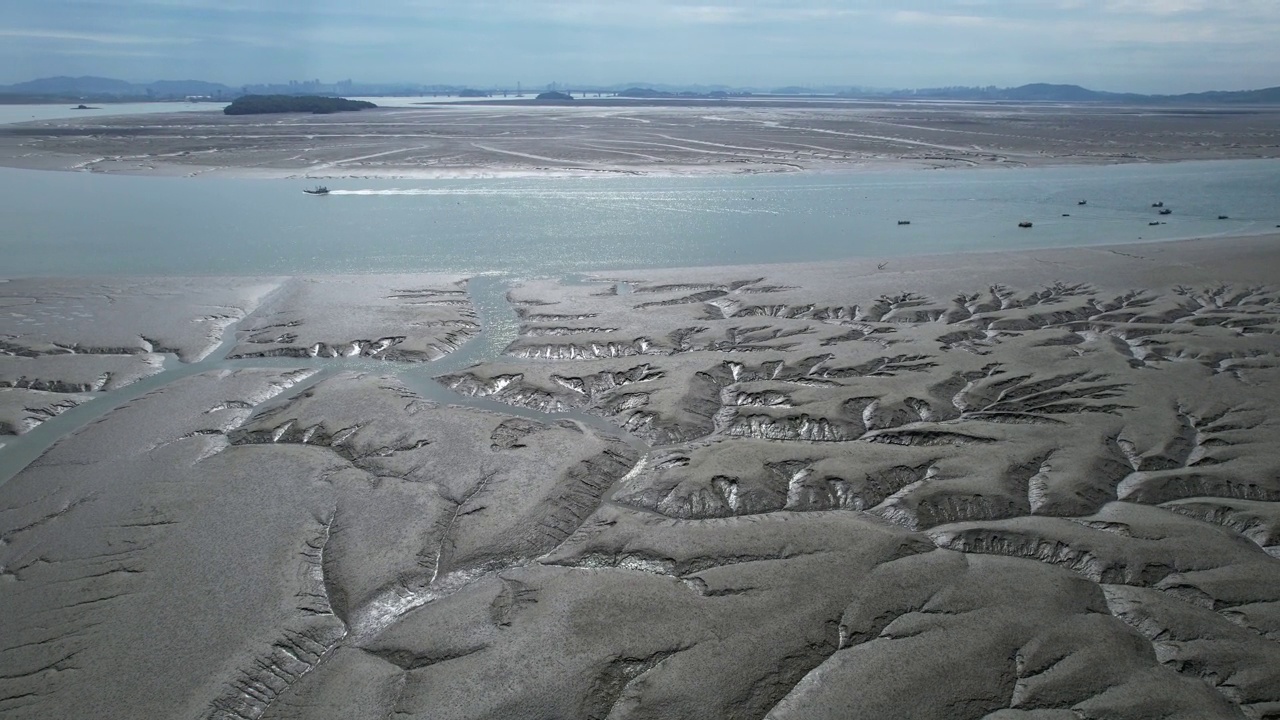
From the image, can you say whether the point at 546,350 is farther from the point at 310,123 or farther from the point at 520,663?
the point at 310,123

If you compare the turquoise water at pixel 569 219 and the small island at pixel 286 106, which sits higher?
the small island at pixel 286 106

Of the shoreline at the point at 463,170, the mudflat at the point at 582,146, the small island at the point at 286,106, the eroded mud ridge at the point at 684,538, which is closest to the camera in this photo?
the eroded mud ridge at the point at 684,538

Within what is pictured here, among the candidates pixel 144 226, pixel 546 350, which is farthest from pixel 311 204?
pixel 546 350

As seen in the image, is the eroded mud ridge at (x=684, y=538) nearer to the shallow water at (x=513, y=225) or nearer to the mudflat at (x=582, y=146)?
the shallow water at (x=513, y=225)

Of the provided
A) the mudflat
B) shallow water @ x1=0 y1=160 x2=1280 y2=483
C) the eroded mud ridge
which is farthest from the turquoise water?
the eroded mud ridge

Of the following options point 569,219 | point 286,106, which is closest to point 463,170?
point 569,219

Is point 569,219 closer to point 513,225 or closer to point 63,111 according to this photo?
point 513,225

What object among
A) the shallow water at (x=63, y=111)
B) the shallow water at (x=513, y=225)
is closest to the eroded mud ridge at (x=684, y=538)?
the shallow water at (x=513, y=225)
